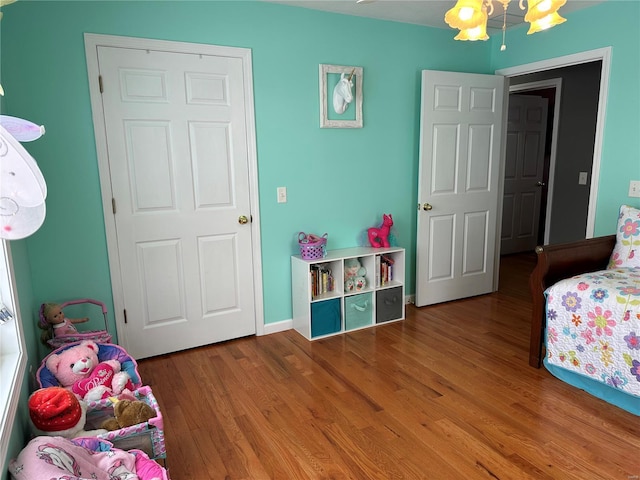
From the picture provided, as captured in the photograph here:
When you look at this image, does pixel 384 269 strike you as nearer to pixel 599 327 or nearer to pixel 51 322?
pixel 599 327

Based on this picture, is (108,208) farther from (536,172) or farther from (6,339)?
(536,172)

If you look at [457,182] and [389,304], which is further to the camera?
[457,182]

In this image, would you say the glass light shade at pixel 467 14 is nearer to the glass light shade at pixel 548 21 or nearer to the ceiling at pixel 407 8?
the glass light shade at pixel 548 21

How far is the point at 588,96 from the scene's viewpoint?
15.8ft

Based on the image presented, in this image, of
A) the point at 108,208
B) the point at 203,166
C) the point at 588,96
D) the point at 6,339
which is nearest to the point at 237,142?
the point at 203,166

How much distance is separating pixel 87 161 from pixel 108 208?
30 centimetres

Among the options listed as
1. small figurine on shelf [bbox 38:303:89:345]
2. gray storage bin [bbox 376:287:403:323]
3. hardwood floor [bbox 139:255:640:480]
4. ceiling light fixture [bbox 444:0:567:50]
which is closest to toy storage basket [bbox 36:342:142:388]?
small figurine on shelf [bbox 38:303:89:345]

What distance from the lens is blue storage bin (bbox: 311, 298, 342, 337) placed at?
319 cm

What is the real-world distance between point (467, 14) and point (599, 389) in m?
2.04

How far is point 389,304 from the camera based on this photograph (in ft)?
11.5

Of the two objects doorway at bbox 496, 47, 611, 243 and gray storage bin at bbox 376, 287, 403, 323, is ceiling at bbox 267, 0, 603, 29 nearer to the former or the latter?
doorway at bbox 496, 47, 611, 243

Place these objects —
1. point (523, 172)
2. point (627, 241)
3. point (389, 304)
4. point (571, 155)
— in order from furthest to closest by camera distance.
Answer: point (523, 172) → point (571, 155) → point (389, 304) → point (627, 241)

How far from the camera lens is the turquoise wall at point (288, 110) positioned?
2.44m

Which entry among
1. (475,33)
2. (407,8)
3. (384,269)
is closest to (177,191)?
(384,269)
